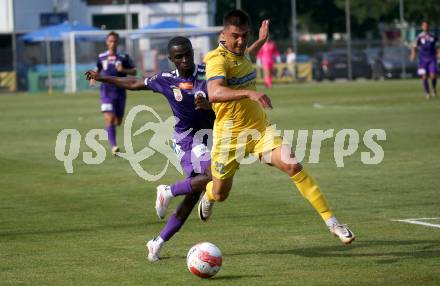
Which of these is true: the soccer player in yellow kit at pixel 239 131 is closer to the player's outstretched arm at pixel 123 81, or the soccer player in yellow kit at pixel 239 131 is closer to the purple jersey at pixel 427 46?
the player's outstretched arm at pixel 123 81

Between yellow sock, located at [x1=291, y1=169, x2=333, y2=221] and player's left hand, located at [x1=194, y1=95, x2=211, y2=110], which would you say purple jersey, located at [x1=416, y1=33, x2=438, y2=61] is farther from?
yellow sock, located at [x1=291, y1=169, x2=333, y2=221]

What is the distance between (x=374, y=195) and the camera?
45.6 feet

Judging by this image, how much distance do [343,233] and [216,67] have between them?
1.82 m

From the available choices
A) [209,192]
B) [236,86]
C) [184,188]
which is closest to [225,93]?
[236,86]

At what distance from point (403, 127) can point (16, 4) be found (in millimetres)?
45563

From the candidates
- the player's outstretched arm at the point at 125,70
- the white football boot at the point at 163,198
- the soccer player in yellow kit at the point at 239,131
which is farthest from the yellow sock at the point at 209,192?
the player's outstretched arm at the point at 125,70

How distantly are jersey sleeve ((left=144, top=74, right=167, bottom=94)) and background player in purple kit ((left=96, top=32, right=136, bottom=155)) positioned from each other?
10358mm

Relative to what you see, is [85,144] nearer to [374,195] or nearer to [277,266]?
[374,195]

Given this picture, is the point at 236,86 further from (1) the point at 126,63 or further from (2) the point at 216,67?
(1) the point at 126,63

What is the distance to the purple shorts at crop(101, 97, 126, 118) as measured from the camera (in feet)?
68.9

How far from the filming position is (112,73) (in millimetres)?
21078

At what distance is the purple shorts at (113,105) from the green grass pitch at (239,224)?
118 centimetres

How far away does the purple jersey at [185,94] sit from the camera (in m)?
10.2

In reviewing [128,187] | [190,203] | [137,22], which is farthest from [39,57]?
[190,203]
